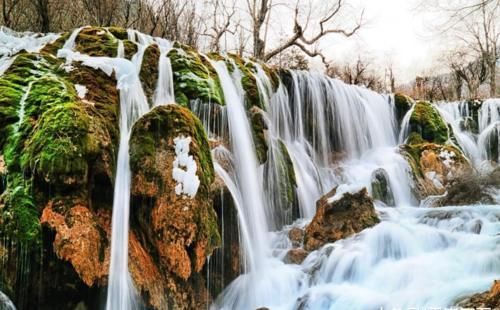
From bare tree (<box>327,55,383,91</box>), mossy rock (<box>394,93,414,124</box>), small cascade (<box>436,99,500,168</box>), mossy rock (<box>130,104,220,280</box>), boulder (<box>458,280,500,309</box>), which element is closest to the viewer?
boulder (<box>458,280,500,309</box>)

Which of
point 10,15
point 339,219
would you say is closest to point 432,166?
point 339,219

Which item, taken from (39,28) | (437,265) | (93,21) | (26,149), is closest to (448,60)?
(93,21)

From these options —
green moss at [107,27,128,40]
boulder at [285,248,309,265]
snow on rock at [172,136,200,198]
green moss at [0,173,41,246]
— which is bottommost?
boulder at [285,248,309,265]

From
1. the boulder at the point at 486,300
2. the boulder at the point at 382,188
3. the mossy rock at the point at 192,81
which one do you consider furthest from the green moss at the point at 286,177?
the boulder at the point at 486,300

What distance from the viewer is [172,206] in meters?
4.87

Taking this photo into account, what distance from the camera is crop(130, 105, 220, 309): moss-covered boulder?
→ 484 cm

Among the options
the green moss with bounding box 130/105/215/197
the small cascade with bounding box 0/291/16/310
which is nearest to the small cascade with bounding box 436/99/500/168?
the green moss with bounding box 130/105/215/197

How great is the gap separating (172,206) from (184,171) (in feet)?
1.50

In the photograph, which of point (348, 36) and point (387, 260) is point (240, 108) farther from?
point (348, 36)

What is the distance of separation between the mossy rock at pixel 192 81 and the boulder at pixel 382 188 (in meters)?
4.30

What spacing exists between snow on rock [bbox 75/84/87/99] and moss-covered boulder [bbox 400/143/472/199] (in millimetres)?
7727

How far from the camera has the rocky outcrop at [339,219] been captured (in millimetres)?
6883

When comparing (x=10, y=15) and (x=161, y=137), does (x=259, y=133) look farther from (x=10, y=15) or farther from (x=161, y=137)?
(x=10, y=15)

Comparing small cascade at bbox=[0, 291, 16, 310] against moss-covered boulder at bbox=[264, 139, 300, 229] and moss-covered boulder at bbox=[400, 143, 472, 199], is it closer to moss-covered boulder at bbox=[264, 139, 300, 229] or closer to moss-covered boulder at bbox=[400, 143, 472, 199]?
moss-covered boulder at bbox=[264, 139, 300, 229]
